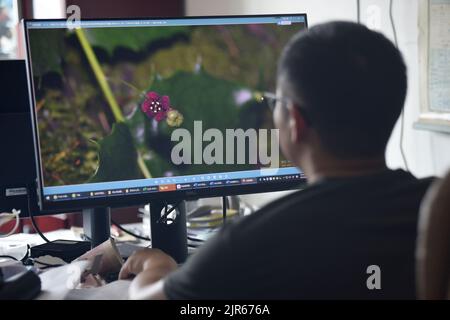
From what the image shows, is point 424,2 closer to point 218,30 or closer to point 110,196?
point 218,30

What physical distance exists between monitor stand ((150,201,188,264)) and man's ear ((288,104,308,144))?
58 cm

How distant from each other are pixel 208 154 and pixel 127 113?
192 mm

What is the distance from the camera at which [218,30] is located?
1474 mm

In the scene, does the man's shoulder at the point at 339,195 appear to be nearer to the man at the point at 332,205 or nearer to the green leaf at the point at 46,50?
the man at the point at 332,205

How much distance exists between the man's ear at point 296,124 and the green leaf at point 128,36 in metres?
0.56

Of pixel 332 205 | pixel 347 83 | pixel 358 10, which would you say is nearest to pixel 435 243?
pixel 332 205

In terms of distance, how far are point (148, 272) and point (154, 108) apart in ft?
1.25

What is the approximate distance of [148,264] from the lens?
4.06 ft

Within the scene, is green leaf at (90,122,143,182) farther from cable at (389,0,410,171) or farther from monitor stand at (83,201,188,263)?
cable at (389,0,410,171)

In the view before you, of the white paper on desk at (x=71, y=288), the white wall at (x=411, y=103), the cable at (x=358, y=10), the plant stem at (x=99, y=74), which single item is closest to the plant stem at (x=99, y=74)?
the plant stem at (x=99, y=74)

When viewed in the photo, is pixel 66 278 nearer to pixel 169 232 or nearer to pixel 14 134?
pixel 169 232

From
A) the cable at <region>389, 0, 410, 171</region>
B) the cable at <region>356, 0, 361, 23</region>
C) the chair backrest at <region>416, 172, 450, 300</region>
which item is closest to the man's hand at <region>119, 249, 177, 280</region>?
the chair backrest at <region>416, 172, 450, 300</region>
